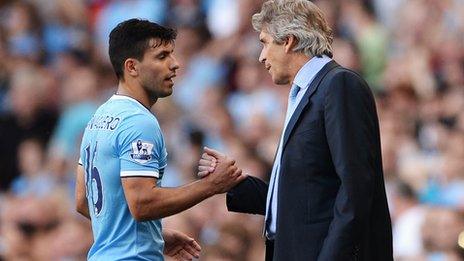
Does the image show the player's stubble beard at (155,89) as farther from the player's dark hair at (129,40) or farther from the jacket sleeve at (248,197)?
the jacket sleeve at (248,197)

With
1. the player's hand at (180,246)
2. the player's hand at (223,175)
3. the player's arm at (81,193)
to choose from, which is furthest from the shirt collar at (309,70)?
the player's arm at (81,193)

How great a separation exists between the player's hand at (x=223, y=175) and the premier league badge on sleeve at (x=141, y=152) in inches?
11.6

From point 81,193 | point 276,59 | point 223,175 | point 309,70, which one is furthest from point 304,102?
point 81,193

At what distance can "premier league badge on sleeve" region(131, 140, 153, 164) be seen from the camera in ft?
14.1

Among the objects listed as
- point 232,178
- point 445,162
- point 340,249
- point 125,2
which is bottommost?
point 340,249

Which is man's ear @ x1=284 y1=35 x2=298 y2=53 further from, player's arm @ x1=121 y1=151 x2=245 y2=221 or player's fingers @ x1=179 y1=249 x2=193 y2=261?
player's fingers @ x1=179 y1=249 x2=193 y2=261

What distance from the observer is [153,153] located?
436 centimetres

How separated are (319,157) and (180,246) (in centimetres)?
86

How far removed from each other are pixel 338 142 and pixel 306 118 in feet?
0.70

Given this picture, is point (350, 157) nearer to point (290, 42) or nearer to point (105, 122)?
point (290, 42)

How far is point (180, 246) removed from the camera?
15.9 ft

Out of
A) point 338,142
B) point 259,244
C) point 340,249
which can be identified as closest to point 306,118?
point 338,142

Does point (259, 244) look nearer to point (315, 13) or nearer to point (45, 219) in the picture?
point (45, 219)

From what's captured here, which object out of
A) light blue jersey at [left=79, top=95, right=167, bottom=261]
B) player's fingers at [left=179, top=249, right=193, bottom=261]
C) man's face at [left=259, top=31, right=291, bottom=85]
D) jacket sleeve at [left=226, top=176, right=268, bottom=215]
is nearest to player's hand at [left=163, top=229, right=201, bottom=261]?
player's fingers at [left=179, top=249, right=193, bottom=261]
